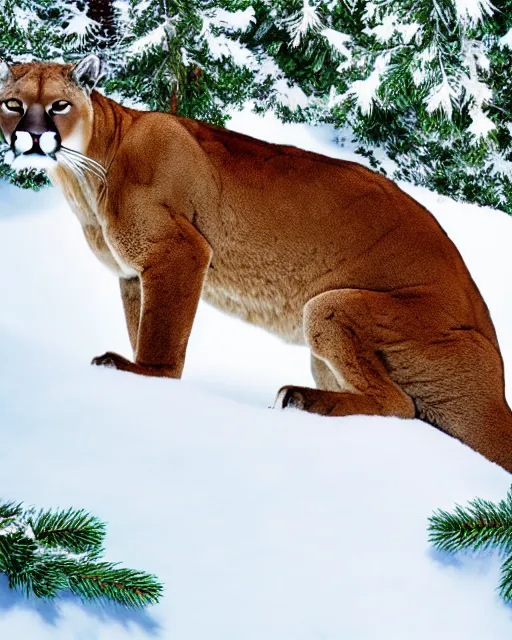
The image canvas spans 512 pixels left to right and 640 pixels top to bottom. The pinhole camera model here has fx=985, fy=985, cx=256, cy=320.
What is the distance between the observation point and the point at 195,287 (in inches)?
159

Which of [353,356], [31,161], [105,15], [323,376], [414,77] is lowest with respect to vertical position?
[323,376]

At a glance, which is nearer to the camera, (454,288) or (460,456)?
(460,456)

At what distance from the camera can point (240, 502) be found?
280 centimetres

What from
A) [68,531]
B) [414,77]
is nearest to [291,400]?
[68,531]

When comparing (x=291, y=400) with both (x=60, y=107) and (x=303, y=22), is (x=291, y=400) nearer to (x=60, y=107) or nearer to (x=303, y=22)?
(x=60, y=107)

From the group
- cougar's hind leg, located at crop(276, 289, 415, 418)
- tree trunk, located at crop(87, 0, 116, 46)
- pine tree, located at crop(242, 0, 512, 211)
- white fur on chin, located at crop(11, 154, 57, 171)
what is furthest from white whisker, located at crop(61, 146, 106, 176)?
pine tree, located at crop(242, 0, 512, 211)

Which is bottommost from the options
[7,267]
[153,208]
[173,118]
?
[7,267]

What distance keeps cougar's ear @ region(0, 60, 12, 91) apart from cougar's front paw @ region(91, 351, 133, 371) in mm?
1215

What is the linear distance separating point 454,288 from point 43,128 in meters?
1.78

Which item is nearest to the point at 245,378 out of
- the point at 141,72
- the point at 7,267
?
the point at 7,267

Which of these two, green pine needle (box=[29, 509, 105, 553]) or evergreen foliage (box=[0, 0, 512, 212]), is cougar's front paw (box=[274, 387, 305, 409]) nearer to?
green pine needle (box=[29, 509, 105, 553])

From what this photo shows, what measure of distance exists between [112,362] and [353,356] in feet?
3.11

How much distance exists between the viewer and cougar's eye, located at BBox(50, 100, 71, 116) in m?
4.03

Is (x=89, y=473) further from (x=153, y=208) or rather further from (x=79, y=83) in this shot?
(x=79, y=83)
